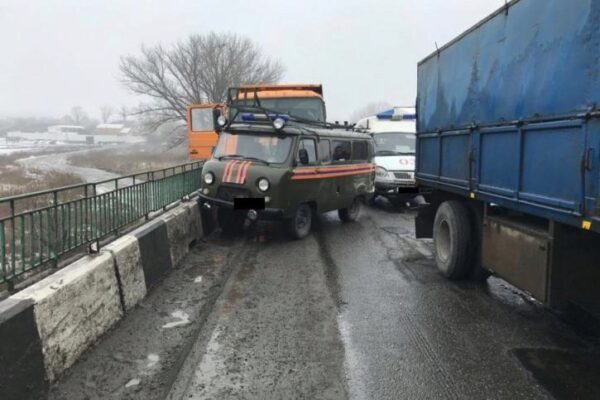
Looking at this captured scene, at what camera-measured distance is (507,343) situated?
458cm

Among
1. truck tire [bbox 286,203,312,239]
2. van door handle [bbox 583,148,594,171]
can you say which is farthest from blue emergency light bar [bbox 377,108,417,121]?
van door handle [bbox 583,148,594,171]

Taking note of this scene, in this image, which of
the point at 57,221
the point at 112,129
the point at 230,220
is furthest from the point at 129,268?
the point at 112,129

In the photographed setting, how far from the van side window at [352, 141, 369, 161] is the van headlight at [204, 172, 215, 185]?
137 inches

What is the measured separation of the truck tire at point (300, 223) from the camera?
9250mm

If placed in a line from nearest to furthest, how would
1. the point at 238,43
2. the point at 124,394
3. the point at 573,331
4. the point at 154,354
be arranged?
the point at 124,394 → the point at 154,354 → the point at 573,331 → the point at 238,43

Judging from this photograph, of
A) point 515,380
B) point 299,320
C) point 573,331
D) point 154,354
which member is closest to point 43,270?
point 154,354

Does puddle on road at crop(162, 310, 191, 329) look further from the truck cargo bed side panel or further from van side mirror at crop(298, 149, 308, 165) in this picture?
van side mirror at crop(298, 149, 308, 165)

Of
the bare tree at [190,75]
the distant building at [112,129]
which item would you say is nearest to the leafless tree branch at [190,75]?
the bare tree at [190,75]

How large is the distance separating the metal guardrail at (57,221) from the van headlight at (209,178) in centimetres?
181

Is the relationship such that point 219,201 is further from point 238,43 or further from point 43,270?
point 238,43

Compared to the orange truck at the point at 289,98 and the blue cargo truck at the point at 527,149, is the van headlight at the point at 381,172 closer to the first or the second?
the orange truck at the point at 289,98

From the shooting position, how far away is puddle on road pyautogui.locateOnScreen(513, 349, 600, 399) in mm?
3668

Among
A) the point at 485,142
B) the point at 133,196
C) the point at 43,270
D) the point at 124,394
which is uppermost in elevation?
the point at 485,142

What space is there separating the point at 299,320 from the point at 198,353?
1221 mm
